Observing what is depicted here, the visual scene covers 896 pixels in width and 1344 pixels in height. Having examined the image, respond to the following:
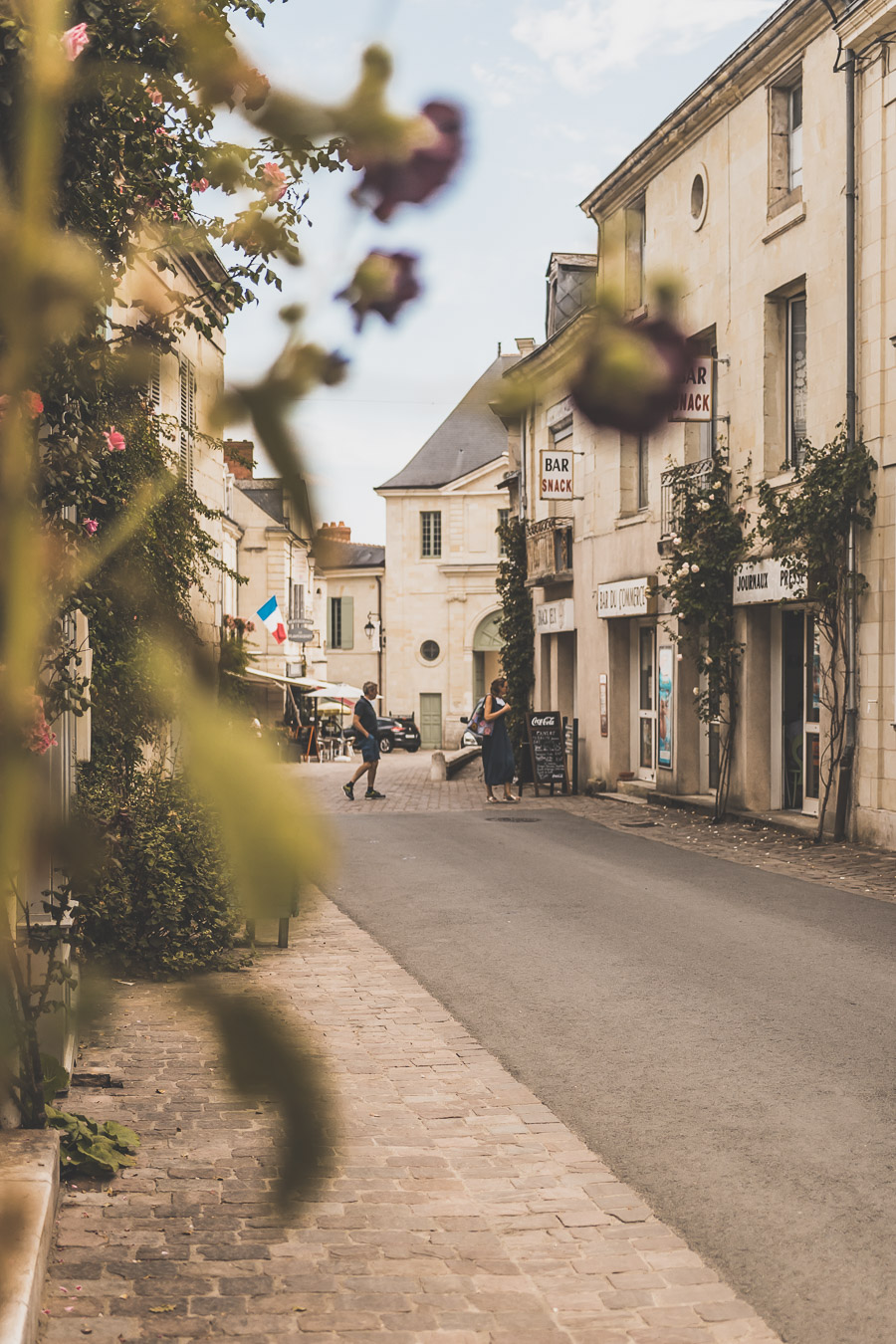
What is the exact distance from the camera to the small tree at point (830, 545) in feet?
44.6

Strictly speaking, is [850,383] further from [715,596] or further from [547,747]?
[547,747]

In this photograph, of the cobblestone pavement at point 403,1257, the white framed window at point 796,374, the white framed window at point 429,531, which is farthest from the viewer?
the white framed window at point 796,374

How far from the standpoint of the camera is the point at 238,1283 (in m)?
3.47

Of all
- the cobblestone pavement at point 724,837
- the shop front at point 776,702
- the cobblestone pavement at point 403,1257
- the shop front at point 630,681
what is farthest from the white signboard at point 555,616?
the cobblestone pavement at point 403,1257

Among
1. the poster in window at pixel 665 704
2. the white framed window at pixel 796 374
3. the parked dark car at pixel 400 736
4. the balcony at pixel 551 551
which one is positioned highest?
the white framed window at pixel 796 374

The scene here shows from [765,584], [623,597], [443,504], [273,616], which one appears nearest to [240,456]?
[273,616]

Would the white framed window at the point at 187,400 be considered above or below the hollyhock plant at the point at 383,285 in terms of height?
below

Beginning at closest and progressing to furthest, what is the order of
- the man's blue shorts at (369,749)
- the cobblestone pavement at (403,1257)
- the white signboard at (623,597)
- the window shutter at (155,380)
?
the window shutter at (155,380)
the cobblestone pavement at (403,1257)
the man's blue shorts at (369,749)
the white signboard at (623,597)

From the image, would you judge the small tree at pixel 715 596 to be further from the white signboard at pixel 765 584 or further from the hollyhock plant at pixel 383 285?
the hollyhock plant at pixel 383 285

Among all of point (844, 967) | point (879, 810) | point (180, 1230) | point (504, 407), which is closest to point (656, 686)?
point (879, 810)

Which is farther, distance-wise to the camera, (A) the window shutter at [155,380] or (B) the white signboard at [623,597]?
(B) the white signboard at [623,597]

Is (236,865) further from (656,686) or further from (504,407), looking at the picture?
(656,686)

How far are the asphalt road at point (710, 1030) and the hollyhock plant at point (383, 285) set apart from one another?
0.73ft

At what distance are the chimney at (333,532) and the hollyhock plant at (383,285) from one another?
0.35 ft
